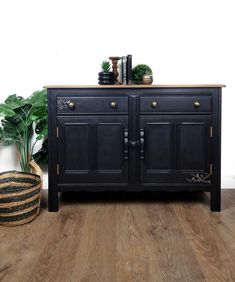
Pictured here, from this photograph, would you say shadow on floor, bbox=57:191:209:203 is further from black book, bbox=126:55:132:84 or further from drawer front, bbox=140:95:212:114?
black book, bbox=126:55:132:84

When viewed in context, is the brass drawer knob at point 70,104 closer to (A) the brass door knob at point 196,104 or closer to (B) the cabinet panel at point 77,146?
(B) the cabinet panel at point 77,146

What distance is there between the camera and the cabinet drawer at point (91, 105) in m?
2.04

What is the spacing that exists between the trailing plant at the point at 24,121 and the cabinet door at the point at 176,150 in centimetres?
67

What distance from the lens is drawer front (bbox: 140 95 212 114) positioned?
2039 mm

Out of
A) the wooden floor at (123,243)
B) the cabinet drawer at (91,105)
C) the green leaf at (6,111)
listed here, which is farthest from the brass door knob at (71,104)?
the wooden floor at (123,243)

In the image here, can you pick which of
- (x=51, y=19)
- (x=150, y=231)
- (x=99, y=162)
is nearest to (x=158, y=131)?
(x=99, y=162)

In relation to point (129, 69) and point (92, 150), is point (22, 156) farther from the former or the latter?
point (129, 69)

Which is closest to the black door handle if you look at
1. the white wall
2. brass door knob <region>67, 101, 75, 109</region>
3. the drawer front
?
the drawer front

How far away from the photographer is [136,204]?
2.22 m

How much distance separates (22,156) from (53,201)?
454 mm

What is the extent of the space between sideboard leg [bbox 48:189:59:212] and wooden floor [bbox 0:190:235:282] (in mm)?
45

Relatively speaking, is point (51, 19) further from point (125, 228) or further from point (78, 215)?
point (125, 228)

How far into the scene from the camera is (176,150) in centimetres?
208

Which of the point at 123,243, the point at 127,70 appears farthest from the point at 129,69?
the point at 123,243
